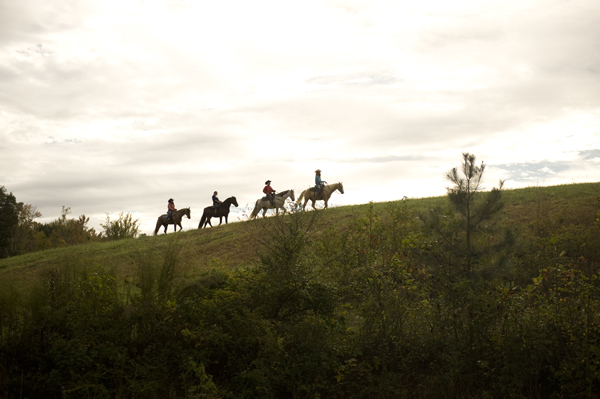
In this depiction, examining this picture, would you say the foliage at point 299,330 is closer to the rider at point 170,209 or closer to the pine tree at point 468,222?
the pine tree at point 468,222

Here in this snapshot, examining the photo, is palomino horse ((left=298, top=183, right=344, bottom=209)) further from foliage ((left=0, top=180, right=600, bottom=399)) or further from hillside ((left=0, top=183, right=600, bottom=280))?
foliage ((left=0, top=180, right=600, bottom=399))

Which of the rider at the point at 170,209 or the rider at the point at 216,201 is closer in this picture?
the rider at the point at 216,201

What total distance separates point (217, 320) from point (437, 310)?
388cm

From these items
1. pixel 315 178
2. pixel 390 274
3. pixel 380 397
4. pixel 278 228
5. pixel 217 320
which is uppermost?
pixel 315 178

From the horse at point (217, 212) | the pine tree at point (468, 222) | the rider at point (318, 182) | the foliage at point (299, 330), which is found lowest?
the foliage at point (299, 330)

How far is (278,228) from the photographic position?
890 centimetres

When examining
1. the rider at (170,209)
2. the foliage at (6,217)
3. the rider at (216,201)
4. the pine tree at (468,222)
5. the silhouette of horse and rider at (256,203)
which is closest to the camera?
the pine tree at (468,222)

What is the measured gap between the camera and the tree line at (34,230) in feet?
106

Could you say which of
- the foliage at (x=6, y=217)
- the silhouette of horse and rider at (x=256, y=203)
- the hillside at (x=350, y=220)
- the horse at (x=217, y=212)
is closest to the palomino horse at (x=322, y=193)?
the silhouette of horse and rider at (x=256, y=203)

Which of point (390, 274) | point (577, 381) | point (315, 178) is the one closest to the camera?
point (577, 381)

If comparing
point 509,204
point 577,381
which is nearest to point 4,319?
point 577,381

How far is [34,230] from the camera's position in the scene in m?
51.9

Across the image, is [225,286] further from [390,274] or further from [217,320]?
[390,274]

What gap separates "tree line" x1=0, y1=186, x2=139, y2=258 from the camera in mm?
32188
